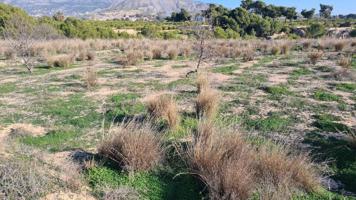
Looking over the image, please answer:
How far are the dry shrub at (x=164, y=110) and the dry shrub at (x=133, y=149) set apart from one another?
165 cm

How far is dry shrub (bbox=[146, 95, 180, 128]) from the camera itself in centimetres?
789

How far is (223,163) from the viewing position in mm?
5266

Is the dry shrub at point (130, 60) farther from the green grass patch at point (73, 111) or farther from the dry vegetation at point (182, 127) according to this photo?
the green grass patch at point (73, 111)

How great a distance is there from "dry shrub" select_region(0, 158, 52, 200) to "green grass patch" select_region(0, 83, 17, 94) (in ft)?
24.4

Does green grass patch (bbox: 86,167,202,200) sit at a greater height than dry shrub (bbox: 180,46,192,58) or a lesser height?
lesser

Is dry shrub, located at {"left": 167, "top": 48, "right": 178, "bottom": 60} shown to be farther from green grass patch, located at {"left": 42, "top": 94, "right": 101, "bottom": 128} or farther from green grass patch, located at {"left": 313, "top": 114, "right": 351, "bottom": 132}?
green grass patch, located at {"left": 313, "top": 114, "right": 351, "bottom": 132}

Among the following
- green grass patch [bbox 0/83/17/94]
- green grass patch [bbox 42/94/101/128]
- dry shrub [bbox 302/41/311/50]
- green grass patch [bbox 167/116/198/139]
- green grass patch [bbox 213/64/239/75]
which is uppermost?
dry shrub [bbox 302/41/311/50]

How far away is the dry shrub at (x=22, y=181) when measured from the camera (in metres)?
4.74

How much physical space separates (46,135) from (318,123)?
540 cm

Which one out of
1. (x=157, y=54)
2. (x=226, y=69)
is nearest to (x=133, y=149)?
(x=226, y=69)

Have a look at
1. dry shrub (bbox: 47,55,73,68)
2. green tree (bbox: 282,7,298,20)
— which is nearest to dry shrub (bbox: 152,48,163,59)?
dry shrub (bbox: 47,55,73,68)

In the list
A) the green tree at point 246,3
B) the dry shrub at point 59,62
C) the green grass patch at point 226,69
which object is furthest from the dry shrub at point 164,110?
the green tree at point 246,3

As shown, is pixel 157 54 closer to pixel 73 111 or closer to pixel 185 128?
pixel 73 111

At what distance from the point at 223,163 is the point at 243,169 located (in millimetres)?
308
